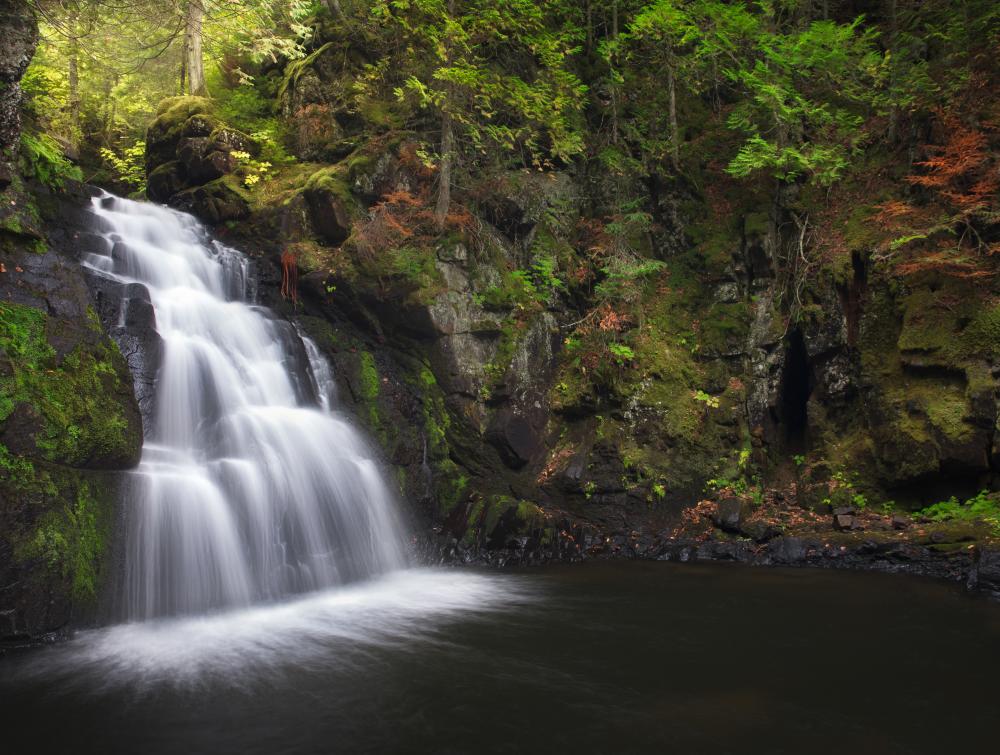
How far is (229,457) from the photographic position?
8047 millimetres

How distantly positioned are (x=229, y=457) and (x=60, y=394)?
6.97ft

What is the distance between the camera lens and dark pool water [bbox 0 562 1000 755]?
430 cm

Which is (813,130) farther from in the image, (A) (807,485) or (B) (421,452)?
(B) (421,452)

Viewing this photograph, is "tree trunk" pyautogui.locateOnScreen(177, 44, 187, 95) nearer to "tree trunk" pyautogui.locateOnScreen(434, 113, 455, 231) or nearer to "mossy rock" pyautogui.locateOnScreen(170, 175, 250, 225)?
"mossy rock" pyautogui.locateOnScreen(170, 175, 250, 225)

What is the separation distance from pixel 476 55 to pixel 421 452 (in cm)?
823

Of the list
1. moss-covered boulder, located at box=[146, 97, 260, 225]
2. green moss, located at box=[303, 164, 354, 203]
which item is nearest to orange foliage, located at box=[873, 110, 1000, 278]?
green moss, located at box=[303, 164, 354, 203]

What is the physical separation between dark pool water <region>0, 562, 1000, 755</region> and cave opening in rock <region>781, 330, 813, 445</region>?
3.92 meters

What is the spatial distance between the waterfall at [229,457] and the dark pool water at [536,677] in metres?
0.60

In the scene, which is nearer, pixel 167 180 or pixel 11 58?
pixel 11 58

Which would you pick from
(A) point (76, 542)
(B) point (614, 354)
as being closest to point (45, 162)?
(A) point (76, 542)

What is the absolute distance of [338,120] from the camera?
528 inches

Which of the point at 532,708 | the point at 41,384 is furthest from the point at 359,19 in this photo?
the point at 532,708

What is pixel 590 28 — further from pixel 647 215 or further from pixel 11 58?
pixel 11 58

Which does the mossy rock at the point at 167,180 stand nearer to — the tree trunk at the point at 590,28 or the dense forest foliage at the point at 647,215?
the dense forest foliage at the point at 647,215
